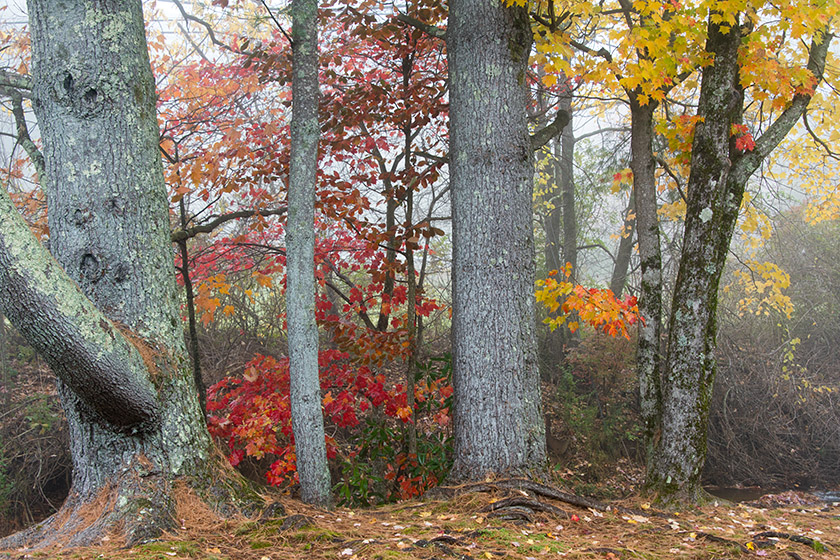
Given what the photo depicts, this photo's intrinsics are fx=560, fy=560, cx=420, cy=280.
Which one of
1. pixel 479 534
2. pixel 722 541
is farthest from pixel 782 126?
pixel 479 534

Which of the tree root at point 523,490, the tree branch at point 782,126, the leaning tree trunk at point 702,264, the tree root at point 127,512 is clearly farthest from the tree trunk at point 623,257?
the tree root at point 127,512

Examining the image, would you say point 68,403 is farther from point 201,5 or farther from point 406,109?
point 201,5

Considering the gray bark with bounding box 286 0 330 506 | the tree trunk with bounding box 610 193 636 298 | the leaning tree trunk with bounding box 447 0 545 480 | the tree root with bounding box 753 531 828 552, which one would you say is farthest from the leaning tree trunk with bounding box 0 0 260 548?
the tree trunk with bounding box 610 193 636 298

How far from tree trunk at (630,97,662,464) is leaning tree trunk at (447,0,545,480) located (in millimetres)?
1733

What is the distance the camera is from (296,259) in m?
3.69

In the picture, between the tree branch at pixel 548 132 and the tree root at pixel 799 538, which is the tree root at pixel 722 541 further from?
the tree branch at pixel 548 132

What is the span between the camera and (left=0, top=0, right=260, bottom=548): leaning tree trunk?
281 cm

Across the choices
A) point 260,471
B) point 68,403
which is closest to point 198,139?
point 260,471

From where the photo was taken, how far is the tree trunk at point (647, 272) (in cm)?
486

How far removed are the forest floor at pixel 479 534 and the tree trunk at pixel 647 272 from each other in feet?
4.24

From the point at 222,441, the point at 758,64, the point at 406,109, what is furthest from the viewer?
the point at 222,441

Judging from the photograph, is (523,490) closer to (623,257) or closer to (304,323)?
(304,323)

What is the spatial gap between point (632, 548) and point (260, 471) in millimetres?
4788

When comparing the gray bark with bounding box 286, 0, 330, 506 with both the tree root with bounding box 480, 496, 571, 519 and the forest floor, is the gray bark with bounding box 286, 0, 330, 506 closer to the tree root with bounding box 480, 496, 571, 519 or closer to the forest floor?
the forest floor
